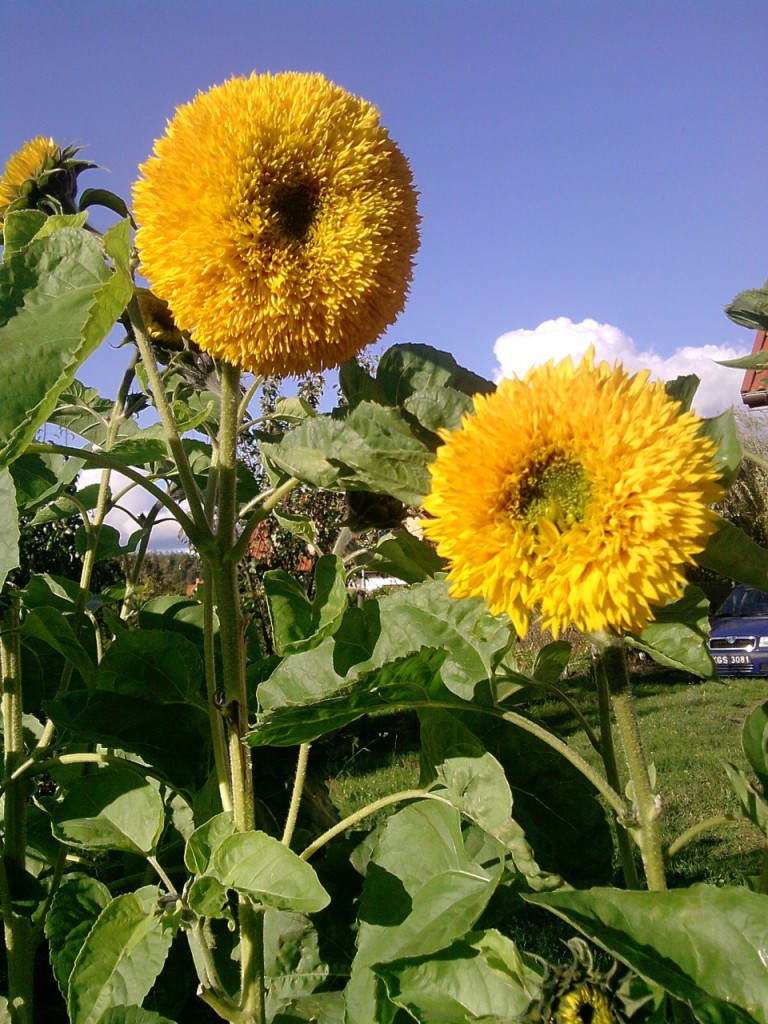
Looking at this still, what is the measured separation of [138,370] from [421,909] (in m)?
0.90

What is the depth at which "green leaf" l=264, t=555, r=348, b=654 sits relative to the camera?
0.90 meters

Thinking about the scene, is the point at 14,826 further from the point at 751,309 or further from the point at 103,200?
the point at 751,309

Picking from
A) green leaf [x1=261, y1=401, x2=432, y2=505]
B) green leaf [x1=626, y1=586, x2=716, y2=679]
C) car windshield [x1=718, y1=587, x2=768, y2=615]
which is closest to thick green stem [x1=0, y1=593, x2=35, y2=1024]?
green leaf [x1=261, y1=401, x2=432, y2=505]

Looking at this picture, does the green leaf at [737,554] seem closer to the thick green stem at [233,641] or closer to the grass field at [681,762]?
the thick green stem at [233,641]

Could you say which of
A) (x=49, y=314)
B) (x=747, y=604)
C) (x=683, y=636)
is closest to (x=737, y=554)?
(x=683, y=636)

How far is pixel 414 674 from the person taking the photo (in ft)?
2.63

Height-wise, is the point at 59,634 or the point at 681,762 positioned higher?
the point at 59,634

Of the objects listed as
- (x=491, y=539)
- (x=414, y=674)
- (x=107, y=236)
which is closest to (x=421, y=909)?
(x=414, y=674)

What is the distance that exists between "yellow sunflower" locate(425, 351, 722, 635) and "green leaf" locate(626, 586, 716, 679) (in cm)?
12

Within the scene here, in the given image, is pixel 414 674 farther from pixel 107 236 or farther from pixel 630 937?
pixel 107 236

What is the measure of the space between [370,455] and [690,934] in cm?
49

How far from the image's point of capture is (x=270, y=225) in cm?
87

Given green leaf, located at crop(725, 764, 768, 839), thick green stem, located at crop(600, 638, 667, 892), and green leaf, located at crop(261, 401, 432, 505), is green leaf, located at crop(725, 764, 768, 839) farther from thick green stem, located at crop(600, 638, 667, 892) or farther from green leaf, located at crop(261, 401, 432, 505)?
green leaf, located at crop(261, 401, 432, 505)

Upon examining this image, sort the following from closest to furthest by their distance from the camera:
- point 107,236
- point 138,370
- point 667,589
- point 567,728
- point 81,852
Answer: point 667,589
point 107,236
point 138,370
point 81,852
point 567,728
